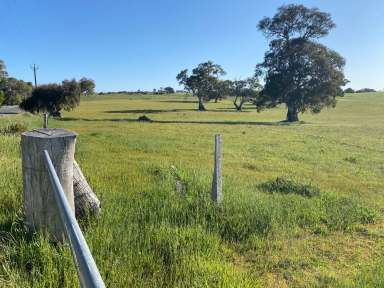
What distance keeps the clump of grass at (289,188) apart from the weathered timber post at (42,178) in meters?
5.14

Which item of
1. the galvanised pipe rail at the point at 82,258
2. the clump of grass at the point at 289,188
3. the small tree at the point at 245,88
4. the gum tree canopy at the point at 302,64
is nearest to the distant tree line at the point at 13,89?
the small tree at the point at 245,88

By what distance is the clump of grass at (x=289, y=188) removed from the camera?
310 inches

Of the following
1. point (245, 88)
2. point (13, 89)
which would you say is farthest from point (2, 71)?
point (245, 88)

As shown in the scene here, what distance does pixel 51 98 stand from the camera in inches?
1817

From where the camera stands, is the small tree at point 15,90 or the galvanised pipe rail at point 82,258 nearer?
the galvanised pipe rail at point 82,258

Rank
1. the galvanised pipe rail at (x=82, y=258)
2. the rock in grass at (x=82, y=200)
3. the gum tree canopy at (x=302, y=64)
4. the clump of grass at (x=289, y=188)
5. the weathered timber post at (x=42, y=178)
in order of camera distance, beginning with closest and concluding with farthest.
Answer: the galvanised pipe rail at (x=82, y=258) → the weathered timber post at (x=42, y=178) → the rock in grass at (x=82, y=200) → the clump of grass at (x=289, y=188) → the gum tree canopy at (x=302, y=64)

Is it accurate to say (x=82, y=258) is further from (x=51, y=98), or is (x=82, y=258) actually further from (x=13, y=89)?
(x=13, y=89)

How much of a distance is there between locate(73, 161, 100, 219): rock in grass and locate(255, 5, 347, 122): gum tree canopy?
39010 mm

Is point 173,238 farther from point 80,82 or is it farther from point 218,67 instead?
point 218,67

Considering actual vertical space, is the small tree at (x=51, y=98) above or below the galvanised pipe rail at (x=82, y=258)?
above

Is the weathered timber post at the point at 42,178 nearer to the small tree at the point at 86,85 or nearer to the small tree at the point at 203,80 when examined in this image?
the small tree at the point at 86,85

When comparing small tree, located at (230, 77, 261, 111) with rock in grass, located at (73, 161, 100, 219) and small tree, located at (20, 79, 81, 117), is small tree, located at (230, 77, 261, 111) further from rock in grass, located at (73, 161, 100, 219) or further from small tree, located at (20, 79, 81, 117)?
rock in grass, located at (73, 161, 100, 219)

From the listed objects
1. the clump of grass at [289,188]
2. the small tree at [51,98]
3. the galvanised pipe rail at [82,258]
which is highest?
the small tree at [51,98]

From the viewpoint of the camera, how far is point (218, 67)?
73.9 metres
